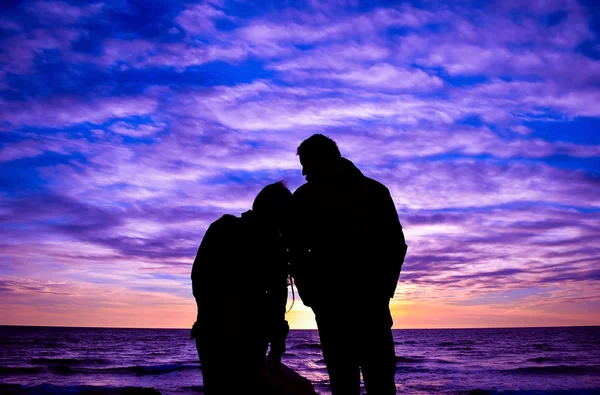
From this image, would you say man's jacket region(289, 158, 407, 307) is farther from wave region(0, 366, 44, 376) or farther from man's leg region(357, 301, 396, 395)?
wave region(0, 366, 44, 376)

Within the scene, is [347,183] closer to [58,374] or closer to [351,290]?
[351,290]

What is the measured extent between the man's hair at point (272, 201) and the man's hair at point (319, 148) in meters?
0.35

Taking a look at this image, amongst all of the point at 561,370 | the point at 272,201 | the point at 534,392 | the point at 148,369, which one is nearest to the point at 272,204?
the point at 272,201

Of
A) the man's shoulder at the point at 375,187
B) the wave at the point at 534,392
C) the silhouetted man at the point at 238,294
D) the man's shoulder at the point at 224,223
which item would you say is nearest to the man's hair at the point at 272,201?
the silhouetted man at the point at 238,294

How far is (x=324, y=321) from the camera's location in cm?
282

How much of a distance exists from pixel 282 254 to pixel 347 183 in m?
0.73

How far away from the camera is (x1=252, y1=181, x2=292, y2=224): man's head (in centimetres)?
315

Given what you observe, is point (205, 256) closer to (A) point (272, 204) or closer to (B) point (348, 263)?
(A) point (272, 204)

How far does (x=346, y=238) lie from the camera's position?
2.74 metres

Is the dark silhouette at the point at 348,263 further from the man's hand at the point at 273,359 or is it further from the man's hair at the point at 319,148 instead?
the man's hand at the point at 273,359

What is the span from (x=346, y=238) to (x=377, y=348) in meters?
0.64

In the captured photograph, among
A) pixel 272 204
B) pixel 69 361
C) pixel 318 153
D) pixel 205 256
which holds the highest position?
pixel 318 153

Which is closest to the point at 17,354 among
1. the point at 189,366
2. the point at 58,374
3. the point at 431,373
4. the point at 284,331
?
the point at 58,374

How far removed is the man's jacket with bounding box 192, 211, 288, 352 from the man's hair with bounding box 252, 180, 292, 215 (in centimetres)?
8
